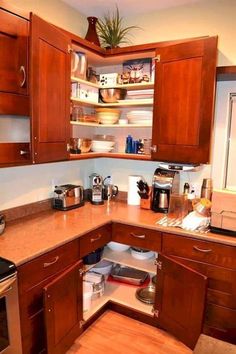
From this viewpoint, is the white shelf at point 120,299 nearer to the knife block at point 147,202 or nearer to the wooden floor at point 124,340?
the wooden floor at point 124,340

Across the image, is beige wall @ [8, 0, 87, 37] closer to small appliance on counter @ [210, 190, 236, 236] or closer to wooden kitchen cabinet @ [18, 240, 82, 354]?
wooden kitchen cabinet @ [18, 240, 82, 354]

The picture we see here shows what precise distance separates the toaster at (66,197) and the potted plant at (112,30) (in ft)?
4.26

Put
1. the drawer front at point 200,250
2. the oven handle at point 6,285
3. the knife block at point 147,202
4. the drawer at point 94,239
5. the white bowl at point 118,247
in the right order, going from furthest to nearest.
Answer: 1. the white bowl at point 118,247
2. the knife block at point 147,202
3. the drawer at point 94,239
4. the drawer front at point 200,250
5. the oven handle at point 6,285

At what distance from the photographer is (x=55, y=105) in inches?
73.0

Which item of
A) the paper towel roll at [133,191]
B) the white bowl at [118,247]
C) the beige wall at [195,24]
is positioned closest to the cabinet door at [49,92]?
the paper towel roll at [133,191]

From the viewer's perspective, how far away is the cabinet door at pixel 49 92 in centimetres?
167

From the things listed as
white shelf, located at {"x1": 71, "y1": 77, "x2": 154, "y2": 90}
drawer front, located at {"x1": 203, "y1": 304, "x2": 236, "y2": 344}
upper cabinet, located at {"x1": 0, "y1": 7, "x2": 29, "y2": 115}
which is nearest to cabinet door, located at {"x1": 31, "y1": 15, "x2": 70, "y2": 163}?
upper cabinet, located at {"x1": 0, "y1": 7, "x2": 29, "y2": 115}

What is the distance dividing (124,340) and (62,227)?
0.97 meters

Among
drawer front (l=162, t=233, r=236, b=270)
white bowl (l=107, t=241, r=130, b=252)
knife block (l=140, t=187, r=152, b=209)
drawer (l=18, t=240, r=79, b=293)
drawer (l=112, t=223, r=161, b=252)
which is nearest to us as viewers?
drawer (l=18, t=240, r=79, b=293)

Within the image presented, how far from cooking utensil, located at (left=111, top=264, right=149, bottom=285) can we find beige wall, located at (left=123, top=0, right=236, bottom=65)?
1963mm

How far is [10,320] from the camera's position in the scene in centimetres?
143

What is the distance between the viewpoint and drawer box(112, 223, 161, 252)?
2.07 m

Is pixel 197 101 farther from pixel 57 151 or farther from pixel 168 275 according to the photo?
pixel 168 275

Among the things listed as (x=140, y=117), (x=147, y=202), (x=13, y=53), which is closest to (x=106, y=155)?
(x=140, y=117)
